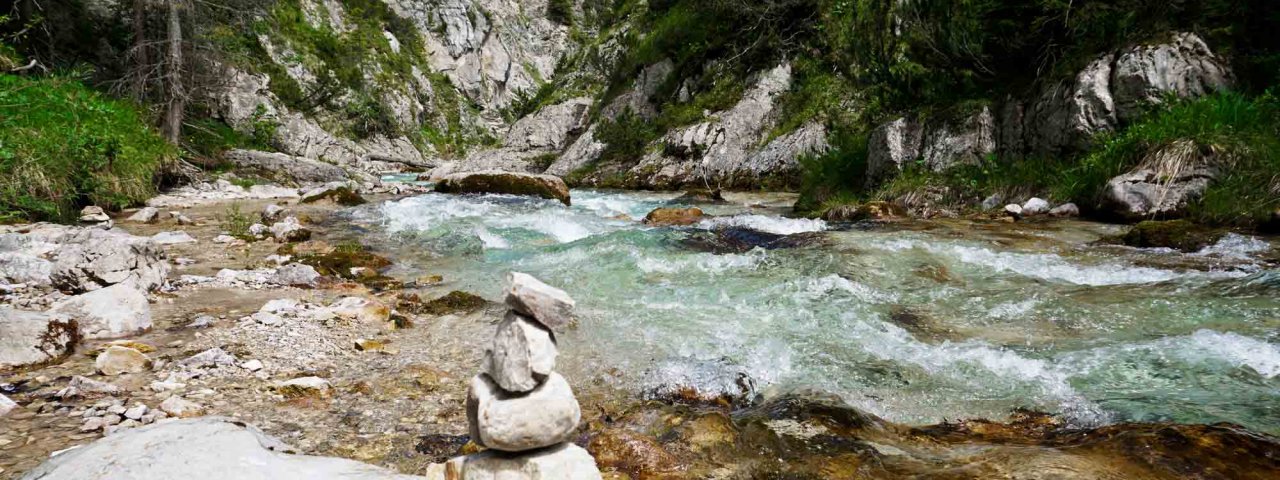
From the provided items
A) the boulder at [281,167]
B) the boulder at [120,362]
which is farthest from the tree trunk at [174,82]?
the boulder at [120,362]

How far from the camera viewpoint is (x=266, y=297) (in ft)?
18.8

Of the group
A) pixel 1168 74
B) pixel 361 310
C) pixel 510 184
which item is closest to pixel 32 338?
pixel 361 310

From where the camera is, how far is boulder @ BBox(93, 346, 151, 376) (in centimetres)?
351

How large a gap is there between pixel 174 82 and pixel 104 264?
14.7 meters

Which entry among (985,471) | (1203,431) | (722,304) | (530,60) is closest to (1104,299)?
(1203,431)

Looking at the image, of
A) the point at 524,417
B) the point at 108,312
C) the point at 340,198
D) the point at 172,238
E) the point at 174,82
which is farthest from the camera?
the point at 174,82

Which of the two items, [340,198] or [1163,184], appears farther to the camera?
[340,198]

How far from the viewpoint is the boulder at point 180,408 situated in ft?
9.93

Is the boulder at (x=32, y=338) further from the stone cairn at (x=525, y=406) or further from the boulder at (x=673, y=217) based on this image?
the boulder at (x=673, y=217)

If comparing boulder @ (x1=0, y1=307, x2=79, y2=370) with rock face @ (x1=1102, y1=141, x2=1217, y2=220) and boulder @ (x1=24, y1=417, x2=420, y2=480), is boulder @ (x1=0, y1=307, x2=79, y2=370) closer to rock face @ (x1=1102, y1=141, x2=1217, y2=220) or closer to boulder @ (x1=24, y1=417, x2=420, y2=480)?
boulder @ (x1=24, y1=417, x2=420, y2=480)

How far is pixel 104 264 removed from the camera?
5359 mm

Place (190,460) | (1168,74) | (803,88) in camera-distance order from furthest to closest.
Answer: (803,88) < (1168,74) < (190,460)

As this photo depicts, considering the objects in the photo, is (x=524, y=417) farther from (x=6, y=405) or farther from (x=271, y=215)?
(x=271, y=215)

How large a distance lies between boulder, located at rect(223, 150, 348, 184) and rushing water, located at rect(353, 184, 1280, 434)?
1400 cm
